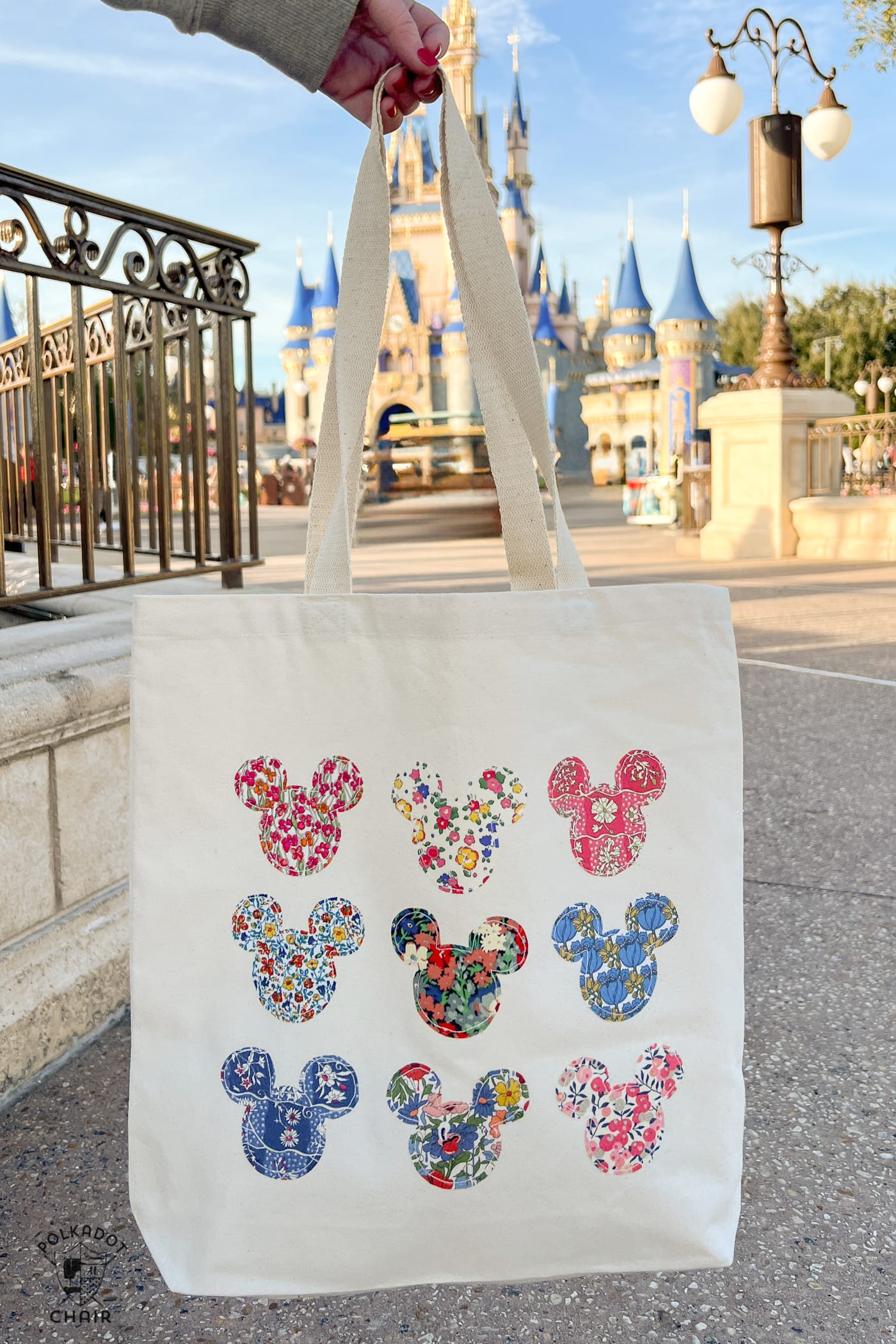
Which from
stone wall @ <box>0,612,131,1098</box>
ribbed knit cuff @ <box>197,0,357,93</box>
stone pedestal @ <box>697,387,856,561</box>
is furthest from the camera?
stone pedestal @ <box>697,387,856,561</box>

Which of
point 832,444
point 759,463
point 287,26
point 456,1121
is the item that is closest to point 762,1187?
point 456,1121

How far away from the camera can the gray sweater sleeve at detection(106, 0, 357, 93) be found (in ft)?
4.86

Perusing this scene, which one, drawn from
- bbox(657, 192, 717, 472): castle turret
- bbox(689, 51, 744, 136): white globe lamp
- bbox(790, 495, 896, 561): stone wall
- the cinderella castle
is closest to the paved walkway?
bbox(790, 495, 896, 561): stone wall

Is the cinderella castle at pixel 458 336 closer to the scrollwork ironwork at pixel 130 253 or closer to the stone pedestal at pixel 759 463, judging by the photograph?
the stone pedestal at pixel 759 463

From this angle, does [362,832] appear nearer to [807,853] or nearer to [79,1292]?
[79,1292]

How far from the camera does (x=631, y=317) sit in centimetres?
4856

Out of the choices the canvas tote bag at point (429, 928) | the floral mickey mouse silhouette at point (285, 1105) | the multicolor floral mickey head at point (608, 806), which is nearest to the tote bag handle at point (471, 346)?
the canvas tote bag at point (429, 928)

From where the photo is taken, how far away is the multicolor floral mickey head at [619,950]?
3.90 feet

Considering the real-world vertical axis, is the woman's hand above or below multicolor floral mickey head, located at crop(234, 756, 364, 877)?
above

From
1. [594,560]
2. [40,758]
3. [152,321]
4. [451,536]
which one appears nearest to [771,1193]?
[40,758]

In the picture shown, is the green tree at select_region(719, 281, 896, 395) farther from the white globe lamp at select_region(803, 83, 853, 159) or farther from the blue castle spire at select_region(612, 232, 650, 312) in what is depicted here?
the white globe lamp at select_region(803, 83, 853, 159)

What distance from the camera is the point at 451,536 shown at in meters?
17.7

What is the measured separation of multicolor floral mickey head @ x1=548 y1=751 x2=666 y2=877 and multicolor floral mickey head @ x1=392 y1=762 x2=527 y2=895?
2.4 inches

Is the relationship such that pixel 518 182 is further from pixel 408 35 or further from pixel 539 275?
pixel 408 35
